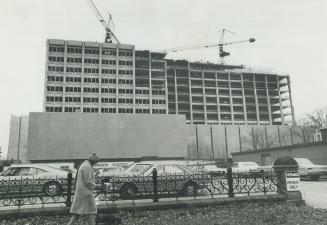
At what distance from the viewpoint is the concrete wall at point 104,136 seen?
70.5 metres

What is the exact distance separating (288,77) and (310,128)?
40.5m

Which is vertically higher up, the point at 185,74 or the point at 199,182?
the point at 185,74

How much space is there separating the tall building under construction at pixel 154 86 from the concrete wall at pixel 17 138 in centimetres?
1947

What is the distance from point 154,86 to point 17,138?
47432mm

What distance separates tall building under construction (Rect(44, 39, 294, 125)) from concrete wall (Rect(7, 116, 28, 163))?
1947 centimetres

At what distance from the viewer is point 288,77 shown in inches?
4734

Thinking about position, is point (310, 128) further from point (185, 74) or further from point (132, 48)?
point (132, 48)

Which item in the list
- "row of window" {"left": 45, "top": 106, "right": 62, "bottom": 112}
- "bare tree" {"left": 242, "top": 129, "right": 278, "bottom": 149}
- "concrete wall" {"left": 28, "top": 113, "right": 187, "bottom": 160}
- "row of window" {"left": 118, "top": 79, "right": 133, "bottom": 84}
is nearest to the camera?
"concrete wall" {"left": 28, "top": 113, "right": 187, "bottom": 160}

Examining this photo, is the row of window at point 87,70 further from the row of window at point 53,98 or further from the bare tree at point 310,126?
the bare tree at point 310,126

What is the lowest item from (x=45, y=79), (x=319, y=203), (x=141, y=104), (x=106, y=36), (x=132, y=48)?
(x=319, y=203)

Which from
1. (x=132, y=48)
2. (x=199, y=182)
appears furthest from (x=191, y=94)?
Result: (x=199, y=182)

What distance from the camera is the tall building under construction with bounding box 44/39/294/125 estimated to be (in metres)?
95.9

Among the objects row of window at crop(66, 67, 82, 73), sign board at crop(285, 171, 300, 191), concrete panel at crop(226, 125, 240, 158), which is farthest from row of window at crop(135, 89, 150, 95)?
sign board at crop(285, 171, 300, 191)

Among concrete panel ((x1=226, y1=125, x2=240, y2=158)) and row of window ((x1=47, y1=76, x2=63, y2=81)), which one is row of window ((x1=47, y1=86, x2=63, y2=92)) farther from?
concrete panel ((x1=226, y1=125, x2=240, y2=158))
